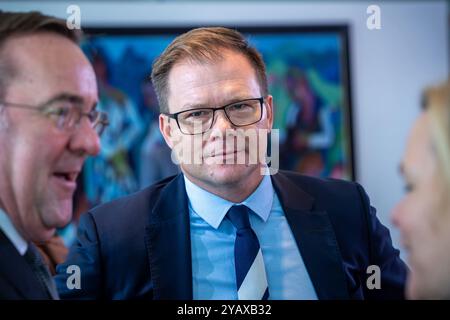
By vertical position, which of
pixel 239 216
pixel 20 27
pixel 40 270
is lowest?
pixel 40 270

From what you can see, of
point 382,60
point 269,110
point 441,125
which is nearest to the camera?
point 441,125

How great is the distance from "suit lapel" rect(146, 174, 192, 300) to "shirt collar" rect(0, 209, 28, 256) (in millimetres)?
288

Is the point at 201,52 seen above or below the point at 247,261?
above

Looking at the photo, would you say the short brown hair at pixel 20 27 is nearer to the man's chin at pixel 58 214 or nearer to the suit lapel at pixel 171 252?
the man's chin at pixel 58 214

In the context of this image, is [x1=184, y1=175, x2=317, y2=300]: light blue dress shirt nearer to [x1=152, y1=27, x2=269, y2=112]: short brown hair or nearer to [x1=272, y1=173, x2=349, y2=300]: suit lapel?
[x1=272, y1=173, x2=349, y2=300]: suit lapel

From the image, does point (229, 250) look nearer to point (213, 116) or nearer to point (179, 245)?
point (179, 245)

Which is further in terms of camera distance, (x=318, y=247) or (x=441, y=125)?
(x=318, y=247)

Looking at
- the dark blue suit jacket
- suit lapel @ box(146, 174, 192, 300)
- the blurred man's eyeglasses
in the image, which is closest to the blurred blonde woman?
the dark blue suit jacket

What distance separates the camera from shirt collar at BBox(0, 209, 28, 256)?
1.10 metres

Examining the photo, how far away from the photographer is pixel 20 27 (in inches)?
Answer: 44.3

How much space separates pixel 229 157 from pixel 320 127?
679 millimetres

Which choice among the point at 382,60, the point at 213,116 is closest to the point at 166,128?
the point at 213,116

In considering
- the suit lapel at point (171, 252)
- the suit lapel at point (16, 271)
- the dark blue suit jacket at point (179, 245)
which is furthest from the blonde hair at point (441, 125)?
the suit lapel at point (16, 271)

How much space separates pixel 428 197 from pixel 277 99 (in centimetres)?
78
